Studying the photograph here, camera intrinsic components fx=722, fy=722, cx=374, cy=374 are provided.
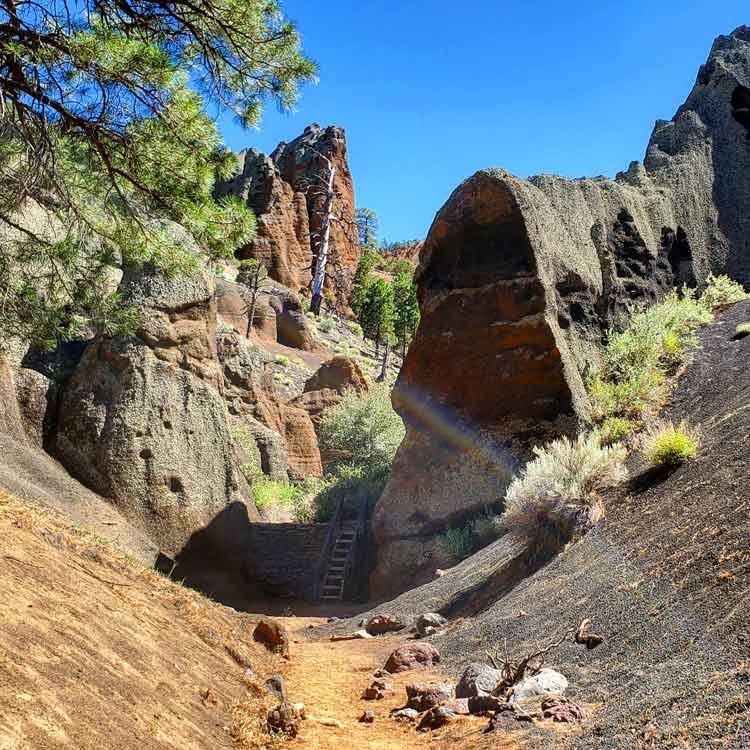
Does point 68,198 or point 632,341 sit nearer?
point 68,198

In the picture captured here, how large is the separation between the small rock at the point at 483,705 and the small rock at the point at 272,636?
3.59 m

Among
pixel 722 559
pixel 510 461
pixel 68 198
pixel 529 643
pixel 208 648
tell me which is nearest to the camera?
pixel 722 559

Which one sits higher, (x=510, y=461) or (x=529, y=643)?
(x=510, y=461)

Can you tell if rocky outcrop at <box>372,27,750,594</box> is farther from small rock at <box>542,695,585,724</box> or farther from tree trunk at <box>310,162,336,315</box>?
tree trunk at <box>310,162,336,315</box>

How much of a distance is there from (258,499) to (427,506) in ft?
20.9

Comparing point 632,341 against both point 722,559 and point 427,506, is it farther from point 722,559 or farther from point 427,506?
point 722,559

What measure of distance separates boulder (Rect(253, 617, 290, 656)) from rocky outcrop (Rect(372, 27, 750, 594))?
5649 millimetres

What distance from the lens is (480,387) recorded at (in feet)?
48.1

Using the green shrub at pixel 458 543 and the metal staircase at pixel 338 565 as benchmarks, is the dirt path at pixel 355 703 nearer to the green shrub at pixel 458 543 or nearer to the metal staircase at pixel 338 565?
the green shrub at pixel 458 543

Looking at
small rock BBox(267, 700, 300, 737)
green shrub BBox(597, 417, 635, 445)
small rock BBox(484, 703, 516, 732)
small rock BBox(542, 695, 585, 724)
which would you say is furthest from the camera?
green shrub BBox(597, 417, 635, 445)

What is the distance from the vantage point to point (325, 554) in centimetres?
1678

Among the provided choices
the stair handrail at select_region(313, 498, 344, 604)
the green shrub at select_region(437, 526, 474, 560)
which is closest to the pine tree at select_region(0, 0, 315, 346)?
the green shrub at select_region(437, 526, 474, 560)

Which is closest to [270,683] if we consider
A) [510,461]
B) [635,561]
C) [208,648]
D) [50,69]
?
[208,648]

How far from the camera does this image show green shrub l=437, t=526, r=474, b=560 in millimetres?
13281
